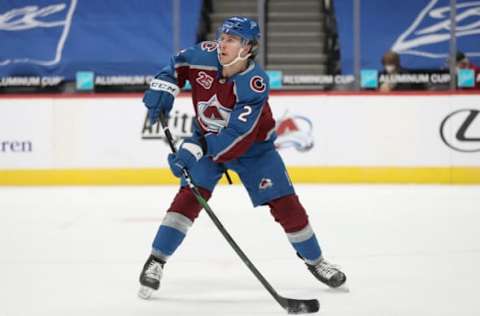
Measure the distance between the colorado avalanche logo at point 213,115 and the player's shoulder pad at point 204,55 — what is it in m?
0.13

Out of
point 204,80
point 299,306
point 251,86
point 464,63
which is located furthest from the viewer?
point 464,63

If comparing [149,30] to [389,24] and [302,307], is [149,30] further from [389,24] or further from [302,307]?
[302,307]

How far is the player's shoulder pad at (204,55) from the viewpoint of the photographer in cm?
266

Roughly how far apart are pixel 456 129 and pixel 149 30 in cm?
286

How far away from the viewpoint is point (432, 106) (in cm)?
623

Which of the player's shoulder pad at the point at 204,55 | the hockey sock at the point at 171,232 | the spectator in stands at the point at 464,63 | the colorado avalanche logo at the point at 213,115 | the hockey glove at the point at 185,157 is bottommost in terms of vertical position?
the hockey sock at the point at 171,232

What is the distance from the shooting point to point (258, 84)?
8.39 feet

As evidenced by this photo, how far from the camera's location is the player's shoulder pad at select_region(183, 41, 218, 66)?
266 cm

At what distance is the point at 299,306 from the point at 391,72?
455cm

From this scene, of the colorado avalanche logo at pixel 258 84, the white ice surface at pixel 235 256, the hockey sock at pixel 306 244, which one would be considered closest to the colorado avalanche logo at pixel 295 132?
the white ice surface at pixel 235 256

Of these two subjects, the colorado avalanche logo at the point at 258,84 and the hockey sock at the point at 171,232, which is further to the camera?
the hockey sock at the point at 171,232

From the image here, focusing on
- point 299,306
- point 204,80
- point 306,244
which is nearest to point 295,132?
point 306,244

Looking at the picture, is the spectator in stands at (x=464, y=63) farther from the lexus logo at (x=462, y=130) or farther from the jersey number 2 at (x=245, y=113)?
the jersey number 2 at (x=245, y=113)

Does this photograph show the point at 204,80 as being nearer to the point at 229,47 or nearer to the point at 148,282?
the point at 229,47
